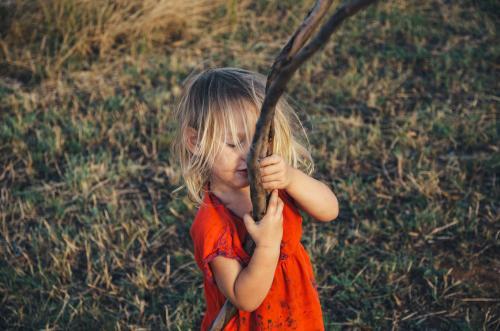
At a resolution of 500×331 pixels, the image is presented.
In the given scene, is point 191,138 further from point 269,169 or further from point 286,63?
point 286,63

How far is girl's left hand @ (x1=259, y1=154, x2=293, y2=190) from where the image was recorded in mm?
1412

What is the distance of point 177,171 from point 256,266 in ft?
6.75

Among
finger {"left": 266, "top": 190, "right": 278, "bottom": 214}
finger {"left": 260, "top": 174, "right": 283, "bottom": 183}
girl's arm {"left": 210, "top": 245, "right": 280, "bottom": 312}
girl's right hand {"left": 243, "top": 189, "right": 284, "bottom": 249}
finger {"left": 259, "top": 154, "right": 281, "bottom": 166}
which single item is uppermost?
finger {"left": 259, "top": 154, "right": 281, "bottom": 166}

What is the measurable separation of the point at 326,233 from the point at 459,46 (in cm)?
246

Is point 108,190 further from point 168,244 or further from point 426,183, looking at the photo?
point 426,183

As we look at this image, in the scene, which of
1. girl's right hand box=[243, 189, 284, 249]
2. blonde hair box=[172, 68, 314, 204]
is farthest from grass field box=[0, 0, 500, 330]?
girl's right hand box=[243, 189, 284, 249]

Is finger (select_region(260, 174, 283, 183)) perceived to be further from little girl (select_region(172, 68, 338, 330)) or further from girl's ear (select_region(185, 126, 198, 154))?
girl's ear (select_region(185, 126, 198, 154))

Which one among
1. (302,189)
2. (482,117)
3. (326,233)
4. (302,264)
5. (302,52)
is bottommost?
(326,233)

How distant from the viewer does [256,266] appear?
1.49 metres

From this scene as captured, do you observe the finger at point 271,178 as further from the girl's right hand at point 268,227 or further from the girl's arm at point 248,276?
the girl's arm at point 248,276

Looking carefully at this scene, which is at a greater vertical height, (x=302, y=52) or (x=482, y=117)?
(x=302, y=52)

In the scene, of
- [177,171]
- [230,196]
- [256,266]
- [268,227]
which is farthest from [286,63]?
[177,171]

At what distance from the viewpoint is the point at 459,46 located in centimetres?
459

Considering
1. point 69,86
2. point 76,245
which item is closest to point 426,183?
point 76,245
